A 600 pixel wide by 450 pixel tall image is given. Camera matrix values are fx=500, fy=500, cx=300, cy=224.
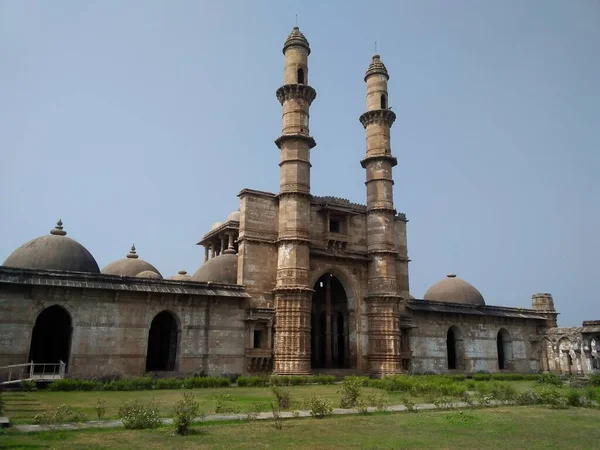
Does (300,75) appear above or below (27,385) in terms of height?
above

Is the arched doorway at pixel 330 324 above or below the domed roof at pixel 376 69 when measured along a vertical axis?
below

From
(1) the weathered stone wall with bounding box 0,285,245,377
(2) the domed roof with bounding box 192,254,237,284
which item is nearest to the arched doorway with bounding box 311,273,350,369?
(2) the domed roof with bounding box 192,254,237,284

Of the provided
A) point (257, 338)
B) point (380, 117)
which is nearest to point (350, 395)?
point (257, 338)

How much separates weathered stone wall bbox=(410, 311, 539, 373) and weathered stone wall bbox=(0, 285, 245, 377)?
12973 mm

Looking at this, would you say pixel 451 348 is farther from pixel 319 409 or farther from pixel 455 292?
pixel 319 409

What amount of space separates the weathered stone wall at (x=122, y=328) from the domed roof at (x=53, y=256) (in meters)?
3.38

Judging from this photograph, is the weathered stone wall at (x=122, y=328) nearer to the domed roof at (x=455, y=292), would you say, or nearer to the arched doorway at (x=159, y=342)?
the arched doorway at (x=159, y=342)

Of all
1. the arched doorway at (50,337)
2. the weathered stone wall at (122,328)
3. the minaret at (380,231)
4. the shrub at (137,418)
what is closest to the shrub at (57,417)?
the shrub at (137,418)

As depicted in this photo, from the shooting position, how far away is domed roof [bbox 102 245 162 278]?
3253 centimetres

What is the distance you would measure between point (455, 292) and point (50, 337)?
92.2 feet

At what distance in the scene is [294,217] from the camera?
28203mm

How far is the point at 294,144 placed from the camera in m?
29.4

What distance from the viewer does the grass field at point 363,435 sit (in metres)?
8.94

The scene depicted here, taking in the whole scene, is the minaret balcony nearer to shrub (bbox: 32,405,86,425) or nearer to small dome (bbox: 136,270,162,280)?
small dome (bbox: 136,270,162,280)
